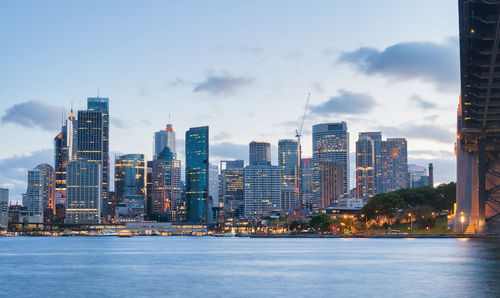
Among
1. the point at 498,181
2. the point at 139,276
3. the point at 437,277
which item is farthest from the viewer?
the point at 498,181

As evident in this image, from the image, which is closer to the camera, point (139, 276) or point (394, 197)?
point (139, 276)

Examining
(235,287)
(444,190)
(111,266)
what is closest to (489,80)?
(235,287)

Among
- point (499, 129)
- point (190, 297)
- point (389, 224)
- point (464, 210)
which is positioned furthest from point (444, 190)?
point (190, 297)

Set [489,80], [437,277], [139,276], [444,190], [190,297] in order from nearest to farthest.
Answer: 1. [190,297]
2. [437,277]
3. [139,276]
4. [489,80]
5. [444,190]

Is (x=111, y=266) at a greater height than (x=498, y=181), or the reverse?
(x=498, y=181)

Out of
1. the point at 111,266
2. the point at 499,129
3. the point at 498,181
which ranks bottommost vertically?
the point at 111,266

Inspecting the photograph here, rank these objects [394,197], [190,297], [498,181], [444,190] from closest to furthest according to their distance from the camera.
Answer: [190,297] < [498,181] < [394,197] < [444,190]

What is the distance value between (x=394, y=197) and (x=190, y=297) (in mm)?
132944

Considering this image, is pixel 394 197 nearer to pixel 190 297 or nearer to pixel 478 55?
pixel 478 55

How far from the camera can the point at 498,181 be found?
10000 centimetres

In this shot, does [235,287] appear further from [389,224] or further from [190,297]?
[389,224]

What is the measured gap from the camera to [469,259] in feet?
230

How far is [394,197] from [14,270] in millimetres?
117027

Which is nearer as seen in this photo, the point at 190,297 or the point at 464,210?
the point at 190,297
